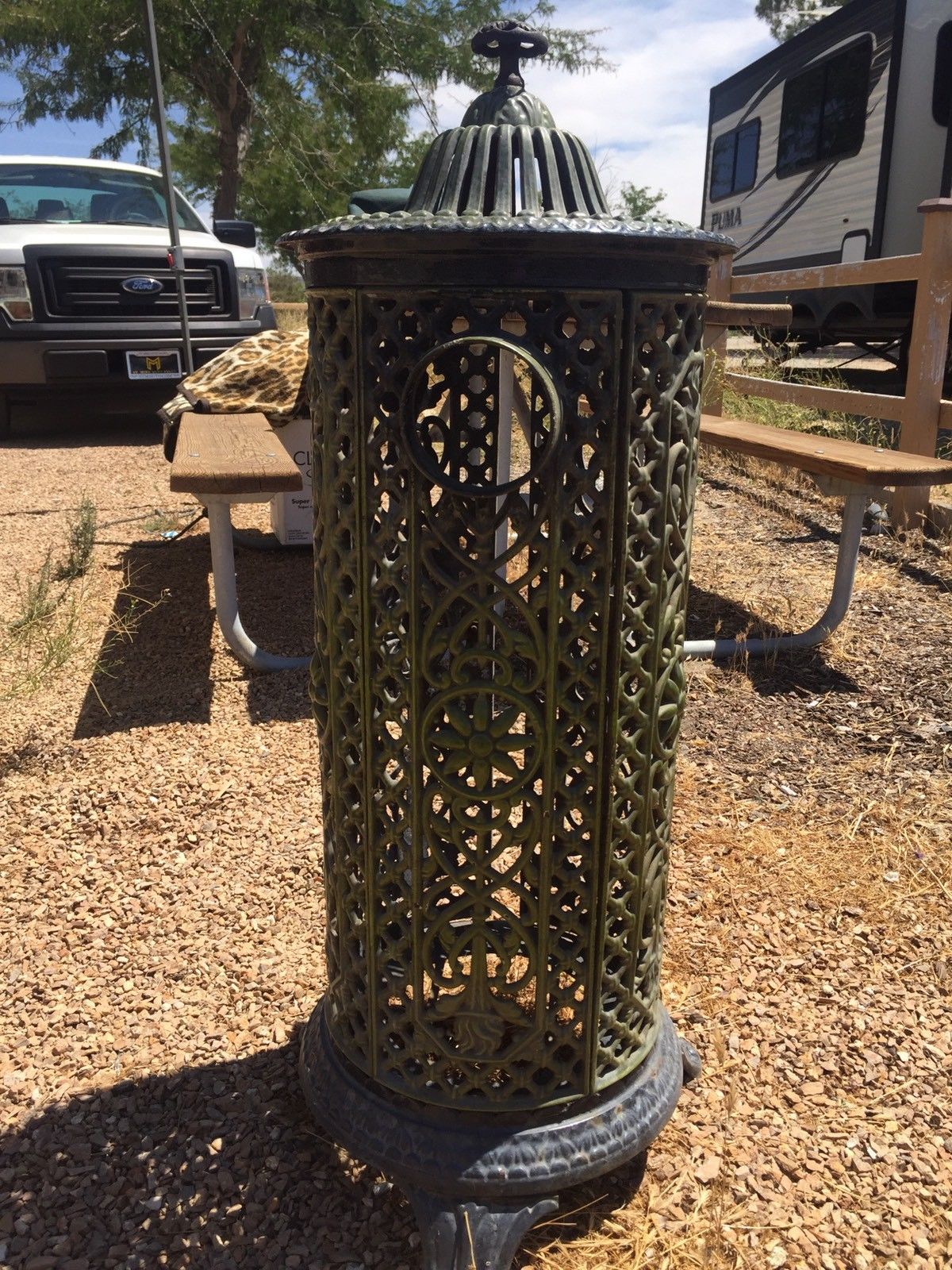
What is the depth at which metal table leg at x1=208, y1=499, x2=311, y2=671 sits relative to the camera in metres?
3.66

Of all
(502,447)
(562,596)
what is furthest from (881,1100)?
(502,447)

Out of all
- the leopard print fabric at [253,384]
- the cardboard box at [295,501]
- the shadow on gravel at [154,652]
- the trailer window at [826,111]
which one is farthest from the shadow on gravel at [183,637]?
the trailer window at [826,111]

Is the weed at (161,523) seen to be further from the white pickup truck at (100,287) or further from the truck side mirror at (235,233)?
the truck side mirror at (235,233)

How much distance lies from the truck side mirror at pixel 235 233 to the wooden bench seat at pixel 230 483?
19.4 feet

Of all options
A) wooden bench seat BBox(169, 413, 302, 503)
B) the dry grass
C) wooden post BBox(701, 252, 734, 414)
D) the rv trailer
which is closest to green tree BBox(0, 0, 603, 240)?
the dry grass

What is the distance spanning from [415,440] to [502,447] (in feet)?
6.26

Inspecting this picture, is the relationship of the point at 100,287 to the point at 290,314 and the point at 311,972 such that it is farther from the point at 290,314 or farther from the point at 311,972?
the point at 290,314

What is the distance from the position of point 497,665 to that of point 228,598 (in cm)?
234

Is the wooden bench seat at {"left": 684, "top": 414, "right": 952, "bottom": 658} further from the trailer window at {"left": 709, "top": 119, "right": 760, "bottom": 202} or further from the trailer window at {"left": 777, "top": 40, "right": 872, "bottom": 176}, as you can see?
the trailer window at {"left": 709, "top": 119, "right": 760, "bottom": 202}

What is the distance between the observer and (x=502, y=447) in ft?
10.9

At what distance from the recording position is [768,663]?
419 cm

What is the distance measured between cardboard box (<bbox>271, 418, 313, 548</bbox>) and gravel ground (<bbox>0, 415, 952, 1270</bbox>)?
1.02 metres

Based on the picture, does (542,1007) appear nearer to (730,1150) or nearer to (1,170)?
(730,1150)

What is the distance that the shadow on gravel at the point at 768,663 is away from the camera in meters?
4.03
